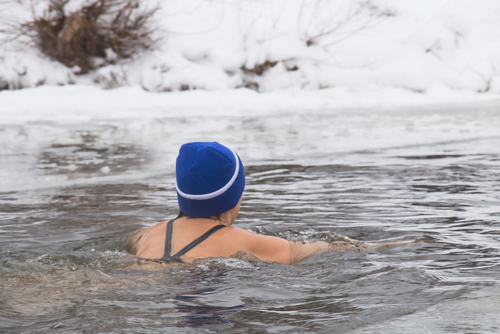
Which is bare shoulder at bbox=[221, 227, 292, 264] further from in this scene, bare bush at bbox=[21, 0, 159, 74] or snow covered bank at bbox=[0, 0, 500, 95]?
bare bush at bbox=[21, 0, 159, 74]

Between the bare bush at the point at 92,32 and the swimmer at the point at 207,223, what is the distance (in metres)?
10.5

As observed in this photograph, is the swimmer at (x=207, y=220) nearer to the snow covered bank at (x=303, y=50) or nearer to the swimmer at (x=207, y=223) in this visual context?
the swimmer at (x=207, y=223)

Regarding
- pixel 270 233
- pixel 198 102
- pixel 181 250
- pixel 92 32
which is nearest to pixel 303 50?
pixel 198 102

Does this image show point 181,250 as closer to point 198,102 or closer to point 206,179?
point 206,179

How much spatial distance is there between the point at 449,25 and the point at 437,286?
44.3 feet

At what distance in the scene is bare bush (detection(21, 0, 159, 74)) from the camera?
516 inches

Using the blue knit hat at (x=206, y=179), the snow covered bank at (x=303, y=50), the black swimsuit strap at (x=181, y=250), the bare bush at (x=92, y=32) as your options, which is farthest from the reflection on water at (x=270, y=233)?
the bare bush at (x=92, y=32)

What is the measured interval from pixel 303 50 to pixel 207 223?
1130cm

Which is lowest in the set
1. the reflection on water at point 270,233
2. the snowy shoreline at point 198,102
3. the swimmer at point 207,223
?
the snowy shoreline at point 198,102

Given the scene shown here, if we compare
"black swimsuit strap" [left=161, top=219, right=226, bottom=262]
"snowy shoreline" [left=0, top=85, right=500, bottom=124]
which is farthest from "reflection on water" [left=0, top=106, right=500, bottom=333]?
"snowy shoreline" [left=0, top=85, right=500, bottom=124]

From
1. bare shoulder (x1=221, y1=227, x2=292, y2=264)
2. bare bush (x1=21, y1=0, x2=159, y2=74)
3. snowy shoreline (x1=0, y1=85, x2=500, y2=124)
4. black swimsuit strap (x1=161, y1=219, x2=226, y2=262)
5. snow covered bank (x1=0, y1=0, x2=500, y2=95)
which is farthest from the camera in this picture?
snow covered bank (x1=0, y1=0, x2=500, y2=95)

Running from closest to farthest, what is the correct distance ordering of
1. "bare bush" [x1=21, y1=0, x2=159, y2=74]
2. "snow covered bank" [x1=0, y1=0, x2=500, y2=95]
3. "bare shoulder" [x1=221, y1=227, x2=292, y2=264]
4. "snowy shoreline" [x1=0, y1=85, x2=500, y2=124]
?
"bare shoulder" [x1=221, y1=227, x2=292, y2=264], "snowy shoreline" [x1=0, y1=85, x2=500, y2=124], "bare bush" [x1=21, y1=0, x2=159, y2=74], "snow covered bank" [x1=0, y1=0, x2=500, y2=95]

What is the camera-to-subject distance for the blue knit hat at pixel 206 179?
3377mm

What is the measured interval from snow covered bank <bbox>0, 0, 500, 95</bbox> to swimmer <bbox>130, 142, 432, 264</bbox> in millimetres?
9725
